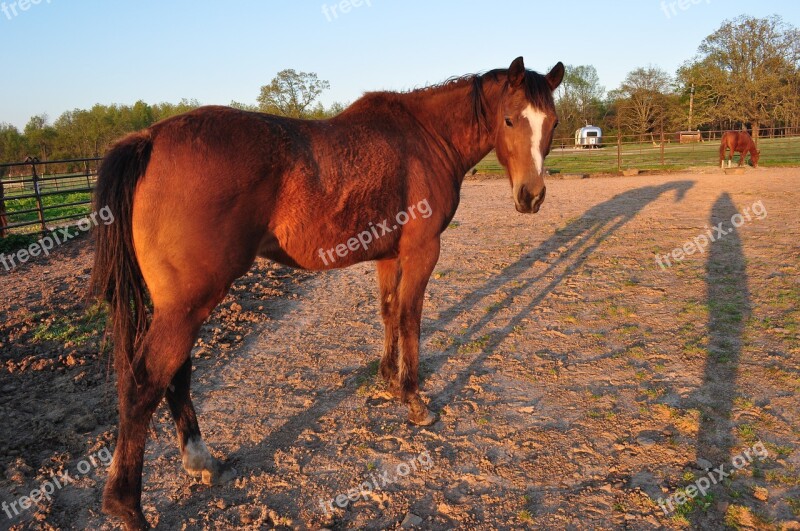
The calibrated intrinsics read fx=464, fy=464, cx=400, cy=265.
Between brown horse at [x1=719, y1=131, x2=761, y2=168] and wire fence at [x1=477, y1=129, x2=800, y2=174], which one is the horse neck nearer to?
wire fence at [x1=477, y1=129, x2=800, y2=174]

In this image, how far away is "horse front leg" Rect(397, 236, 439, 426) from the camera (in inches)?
137

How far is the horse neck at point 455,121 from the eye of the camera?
3.70m

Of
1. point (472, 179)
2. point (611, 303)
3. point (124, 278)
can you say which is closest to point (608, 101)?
point (472, 179)

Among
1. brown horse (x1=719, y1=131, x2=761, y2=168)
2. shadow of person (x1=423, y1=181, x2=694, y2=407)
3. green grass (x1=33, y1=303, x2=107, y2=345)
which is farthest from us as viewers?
brown horse (x1=719, y1=131, x2=761, y2=168)

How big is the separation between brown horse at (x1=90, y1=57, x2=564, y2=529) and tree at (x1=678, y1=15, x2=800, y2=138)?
1549 inches

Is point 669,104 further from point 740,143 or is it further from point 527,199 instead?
point 527,199

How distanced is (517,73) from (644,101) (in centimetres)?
5605

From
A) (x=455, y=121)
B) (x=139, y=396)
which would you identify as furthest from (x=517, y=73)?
(x=139, y=396)

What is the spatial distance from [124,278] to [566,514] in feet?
9.03

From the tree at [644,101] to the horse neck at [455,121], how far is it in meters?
52.7

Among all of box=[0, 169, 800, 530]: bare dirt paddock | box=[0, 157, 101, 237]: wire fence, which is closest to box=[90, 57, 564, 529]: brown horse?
box=[0, 169, 800, 530]: bare dirt paddock

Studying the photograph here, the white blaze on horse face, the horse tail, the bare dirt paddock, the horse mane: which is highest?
the horse mane

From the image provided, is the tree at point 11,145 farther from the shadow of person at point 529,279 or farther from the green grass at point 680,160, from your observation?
the shadow of person at point 529,279

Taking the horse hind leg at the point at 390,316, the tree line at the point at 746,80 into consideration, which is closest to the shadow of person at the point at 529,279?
the horse hind leg at the point at 390,316
